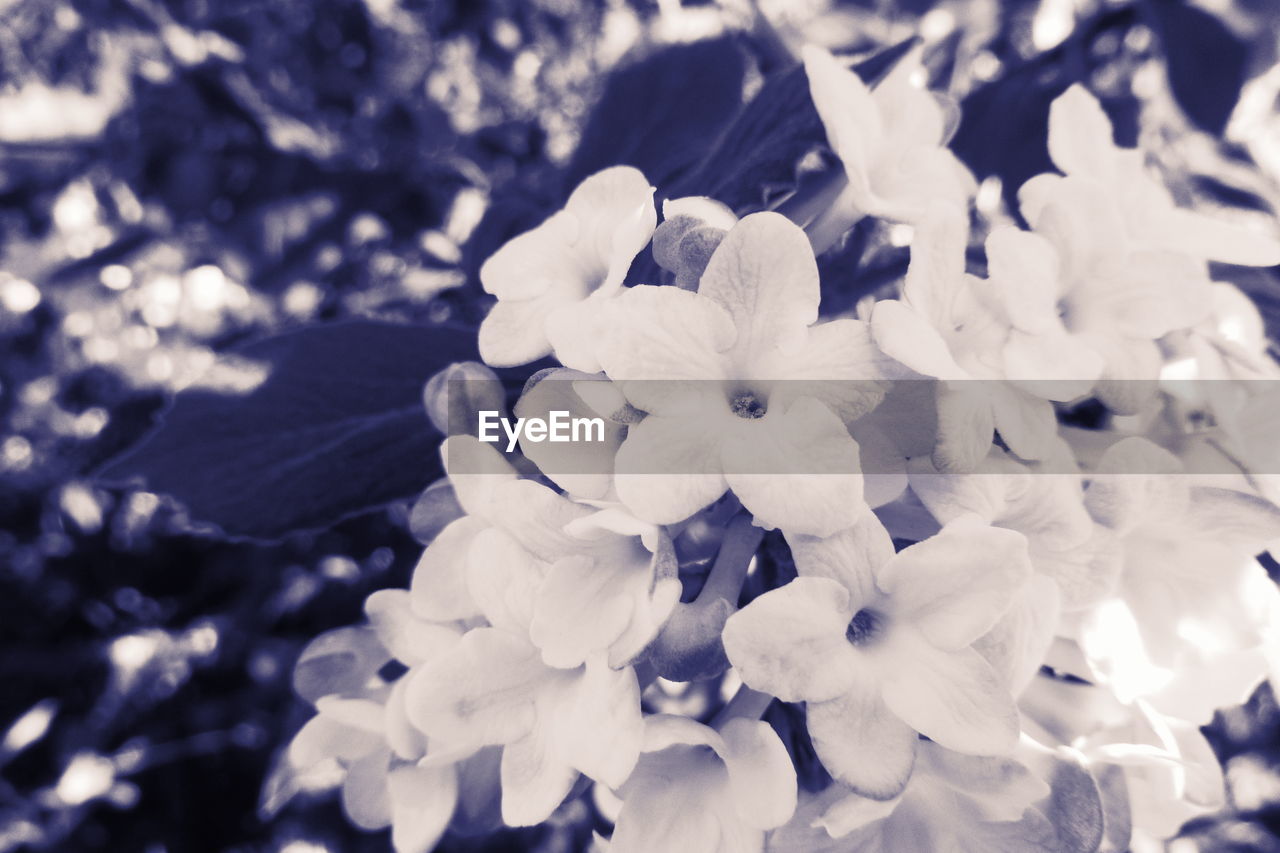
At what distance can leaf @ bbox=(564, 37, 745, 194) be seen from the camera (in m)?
0.49

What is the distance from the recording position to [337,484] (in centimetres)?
42

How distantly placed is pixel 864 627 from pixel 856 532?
41 mm

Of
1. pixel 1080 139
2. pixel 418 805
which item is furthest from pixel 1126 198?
pixel 418 805

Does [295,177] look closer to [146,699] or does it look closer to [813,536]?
[146,699]

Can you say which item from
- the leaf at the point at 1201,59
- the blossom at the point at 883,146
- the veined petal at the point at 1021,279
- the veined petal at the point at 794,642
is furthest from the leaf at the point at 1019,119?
the veined petal at the point at 794,642

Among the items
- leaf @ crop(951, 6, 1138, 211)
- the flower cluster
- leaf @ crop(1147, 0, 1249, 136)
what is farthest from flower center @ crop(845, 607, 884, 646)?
leaf @ crop(1147, 0, 1249, 136)

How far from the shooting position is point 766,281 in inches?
10.9

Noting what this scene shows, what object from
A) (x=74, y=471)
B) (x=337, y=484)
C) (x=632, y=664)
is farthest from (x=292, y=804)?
(x=632, y=664)

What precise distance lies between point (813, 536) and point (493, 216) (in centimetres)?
32

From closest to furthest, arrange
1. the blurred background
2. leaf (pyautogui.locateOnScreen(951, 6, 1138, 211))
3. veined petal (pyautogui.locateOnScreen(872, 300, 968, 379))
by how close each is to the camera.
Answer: veined petal (pyautogui.locateOnScreen(872, 300, 968, 379)), leaf (pyautogui.locateOnScreen(951, 6, 1138, 211)), the blurred background

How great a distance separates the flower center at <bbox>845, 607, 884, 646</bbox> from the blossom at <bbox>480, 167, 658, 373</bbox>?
0.42 ft

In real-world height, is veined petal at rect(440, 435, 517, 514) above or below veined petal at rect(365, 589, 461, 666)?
above

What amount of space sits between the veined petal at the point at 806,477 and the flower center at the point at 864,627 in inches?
1.8

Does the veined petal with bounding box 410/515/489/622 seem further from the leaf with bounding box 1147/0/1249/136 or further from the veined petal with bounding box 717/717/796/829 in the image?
the leaf with bounding box 1147/0/1249/136
